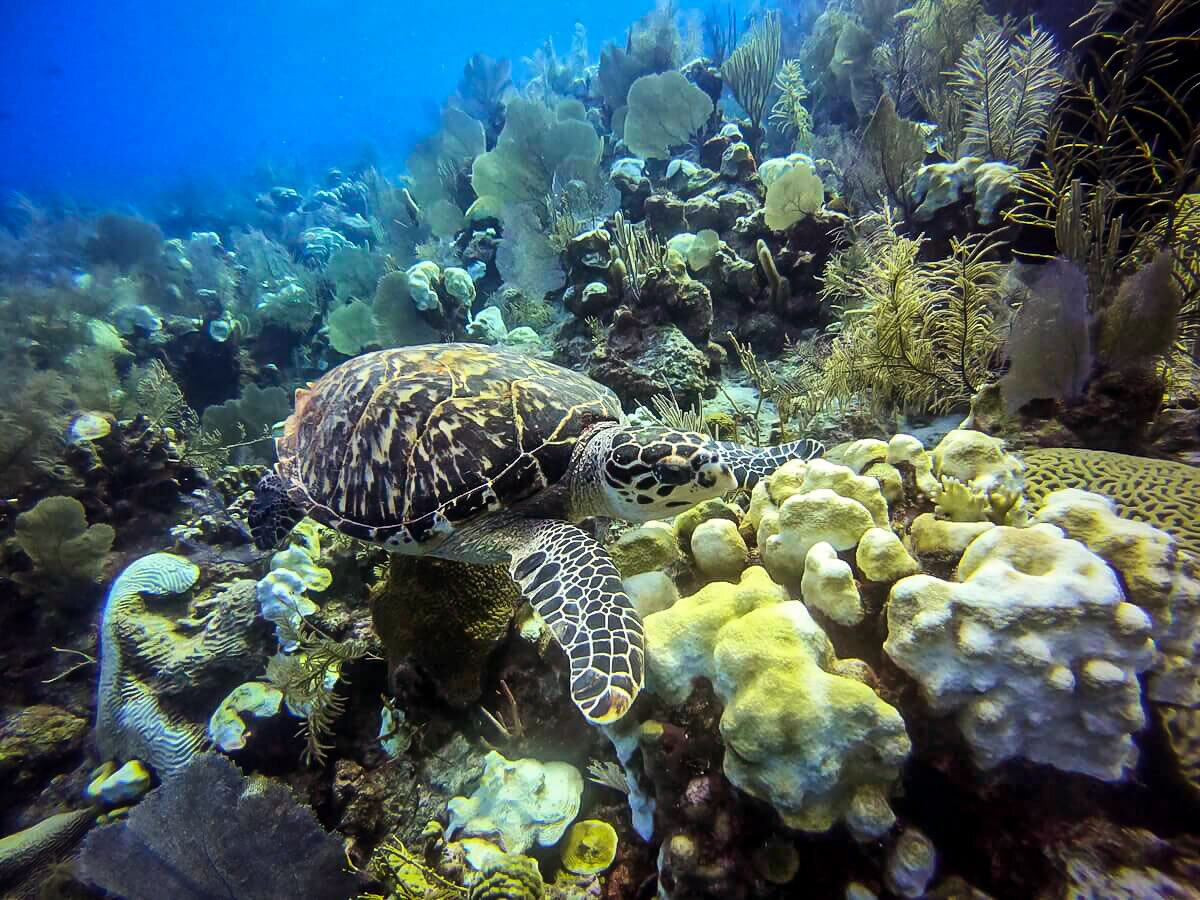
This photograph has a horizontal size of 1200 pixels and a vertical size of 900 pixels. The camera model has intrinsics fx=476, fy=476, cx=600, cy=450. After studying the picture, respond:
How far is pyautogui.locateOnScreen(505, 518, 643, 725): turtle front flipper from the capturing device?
180 centimetres

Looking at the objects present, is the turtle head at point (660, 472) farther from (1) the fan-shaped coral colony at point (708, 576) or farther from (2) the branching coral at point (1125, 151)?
(2) the branching coral at point (1125, 151)

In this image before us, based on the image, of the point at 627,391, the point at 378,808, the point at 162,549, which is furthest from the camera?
→ the point at 162,549

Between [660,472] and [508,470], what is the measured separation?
92 cm

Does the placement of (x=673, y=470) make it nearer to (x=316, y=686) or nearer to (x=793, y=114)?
(x=316, y=686)

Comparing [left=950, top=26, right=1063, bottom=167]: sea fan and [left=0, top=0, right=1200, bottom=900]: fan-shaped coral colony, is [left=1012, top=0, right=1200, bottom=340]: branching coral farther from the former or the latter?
[left=950, top=26, right=1063, bottom=167]: sea fan

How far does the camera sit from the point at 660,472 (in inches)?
96.7

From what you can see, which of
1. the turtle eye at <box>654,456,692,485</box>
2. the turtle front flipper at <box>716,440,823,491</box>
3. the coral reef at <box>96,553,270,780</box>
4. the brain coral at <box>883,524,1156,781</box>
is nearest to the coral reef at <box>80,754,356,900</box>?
the coral reef at <box>96,553,270,780</box>

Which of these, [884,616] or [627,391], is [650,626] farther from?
[627,391]

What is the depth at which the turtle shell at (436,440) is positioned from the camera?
278cm

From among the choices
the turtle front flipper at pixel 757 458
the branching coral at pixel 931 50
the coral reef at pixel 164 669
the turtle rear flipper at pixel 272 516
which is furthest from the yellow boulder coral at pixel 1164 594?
the branching coral at pixel 931 50

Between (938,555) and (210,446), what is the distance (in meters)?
8.76

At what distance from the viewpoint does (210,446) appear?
23.0ft

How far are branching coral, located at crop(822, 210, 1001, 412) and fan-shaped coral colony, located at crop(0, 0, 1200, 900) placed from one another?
0.12 ft

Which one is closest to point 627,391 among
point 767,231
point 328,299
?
point 767,231
